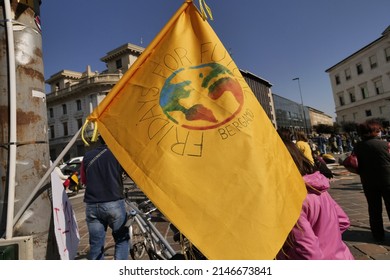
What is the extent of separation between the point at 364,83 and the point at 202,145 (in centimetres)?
4247

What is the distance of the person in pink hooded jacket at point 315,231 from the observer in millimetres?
1290

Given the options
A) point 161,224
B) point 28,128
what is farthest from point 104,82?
point 28,128

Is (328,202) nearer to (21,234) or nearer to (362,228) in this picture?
(21,234)

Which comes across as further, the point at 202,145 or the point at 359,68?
the point at 359,68

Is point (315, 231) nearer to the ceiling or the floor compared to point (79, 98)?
nearer to the floor

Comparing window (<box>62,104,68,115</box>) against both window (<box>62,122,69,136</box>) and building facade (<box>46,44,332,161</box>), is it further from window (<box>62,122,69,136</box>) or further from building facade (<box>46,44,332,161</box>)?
window (<box>62,122,69,136</box>)

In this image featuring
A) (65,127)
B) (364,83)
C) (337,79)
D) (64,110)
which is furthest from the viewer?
(337,79)

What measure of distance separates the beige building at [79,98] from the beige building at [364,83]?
28.4m

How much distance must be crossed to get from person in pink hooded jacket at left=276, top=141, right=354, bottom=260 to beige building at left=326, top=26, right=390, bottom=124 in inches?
1437

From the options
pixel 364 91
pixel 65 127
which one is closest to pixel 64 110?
pixel 65 127

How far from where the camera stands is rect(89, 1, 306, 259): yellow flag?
1.22 metres

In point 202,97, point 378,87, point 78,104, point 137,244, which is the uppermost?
point 78,104

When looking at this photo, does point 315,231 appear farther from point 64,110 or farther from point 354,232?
point 64,110

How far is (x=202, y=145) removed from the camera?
132 centimetres
